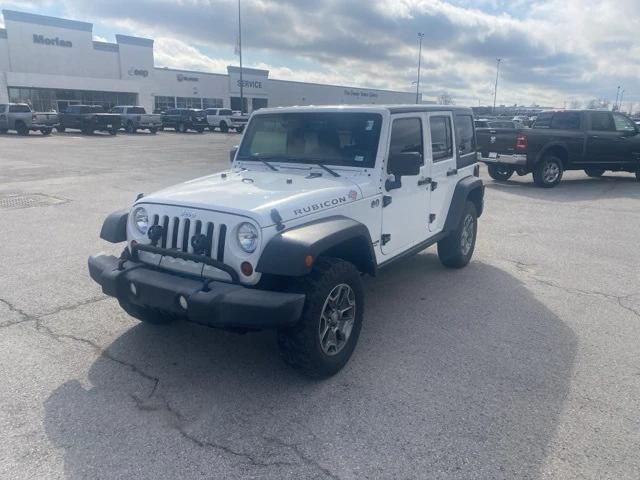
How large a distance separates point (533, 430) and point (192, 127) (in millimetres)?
39178

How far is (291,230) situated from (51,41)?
163 ft

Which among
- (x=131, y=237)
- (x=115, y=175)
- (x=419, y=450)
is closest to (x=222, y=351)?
(x=131, y=237)

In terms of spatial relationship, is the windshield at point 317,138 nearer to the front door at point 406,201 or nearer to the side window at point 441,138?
the front door at point 406,201

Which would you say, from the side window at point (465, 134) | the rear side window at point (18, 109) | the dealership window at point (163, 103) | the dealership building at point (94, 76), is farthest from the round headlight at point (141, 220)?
the dealership window at point (163, 103)

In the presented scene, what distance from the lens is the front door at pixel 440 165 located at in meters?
5.33

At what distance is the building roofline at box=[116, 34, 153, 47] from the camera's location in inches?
1934

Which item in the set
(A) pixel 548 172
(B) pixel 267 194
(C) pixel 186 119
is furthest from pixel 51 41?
(B) pixel 267 194

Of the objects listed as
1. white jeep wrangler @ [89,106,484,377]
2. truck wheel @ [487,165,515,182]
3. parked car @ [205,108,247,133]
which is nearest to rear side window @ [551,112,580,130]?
truck wheel @ [487,165,515,182]

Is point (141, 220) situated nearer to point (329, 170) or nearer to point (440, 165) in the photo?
point (329, 170)

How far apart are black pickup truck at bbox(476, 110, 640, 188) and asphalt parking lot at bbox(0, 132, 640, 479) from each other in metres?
6.94

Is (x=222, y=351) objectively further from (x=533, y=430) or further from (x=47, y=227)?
(x=47, y=227)

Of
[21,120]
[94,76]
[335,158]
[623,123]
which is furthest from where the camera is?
[94,76]

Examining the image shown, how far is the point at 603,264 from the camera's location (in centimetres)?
664

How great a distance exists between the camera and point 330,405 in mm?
3371
